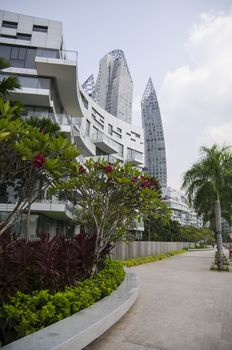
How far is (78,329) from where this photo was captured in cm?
352

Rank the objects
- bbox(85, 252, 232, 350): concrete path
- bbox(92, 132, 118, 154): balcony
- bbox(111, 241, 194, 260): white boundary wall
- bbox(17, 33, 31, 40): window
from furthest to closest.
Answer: bbox(92, 132, 118, 154): balcony → bbox(17, 33, 31, 40): window → bbox(111, 241, 194, 260): white boundary wall → bbox(85, 252, 232, 350): concrete path

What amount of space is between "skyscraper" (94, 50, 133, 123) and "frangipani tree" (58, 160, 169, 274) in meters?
63.9

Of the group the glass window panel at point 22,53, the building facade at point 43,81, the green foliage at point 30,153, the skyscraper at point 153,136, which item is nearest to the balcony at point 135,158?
the building facade at point 43,81

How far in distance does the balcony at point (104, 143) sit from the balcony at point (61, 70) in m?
7.55

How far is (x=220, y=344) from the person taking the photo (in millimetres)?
3961

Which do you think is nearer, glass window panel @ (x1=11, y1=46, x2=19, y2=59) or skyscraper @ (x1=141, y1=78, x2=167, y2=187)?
glass window panel @ (x1=11, y1=46, x2=19, y2=59)

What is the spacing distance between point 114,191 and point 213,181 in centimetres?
903

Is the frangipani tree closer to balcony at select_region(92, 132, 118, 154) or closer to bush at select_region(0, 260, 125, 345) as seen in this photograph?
bush at select_region(0, 260, 125, 345)

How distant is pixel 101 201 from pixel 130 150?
35.4 meters

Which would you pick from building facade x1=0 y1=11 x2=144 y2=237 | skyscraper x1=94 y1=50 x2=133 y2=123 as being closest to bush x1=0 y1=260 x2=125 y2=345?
building facade x1=0 y1=11 x2=144 y2=237

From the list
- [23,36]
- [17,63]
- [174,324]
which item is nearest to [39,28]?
[23,36]

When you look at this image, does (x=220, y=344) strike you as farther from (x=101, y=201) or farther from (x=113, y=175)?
(x=101, y=201)

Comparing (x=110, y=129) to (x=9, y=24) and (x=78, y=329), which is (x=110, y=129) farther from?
(x=78, y=329)

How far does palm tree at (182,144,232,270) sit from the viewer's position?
46.0 ft
